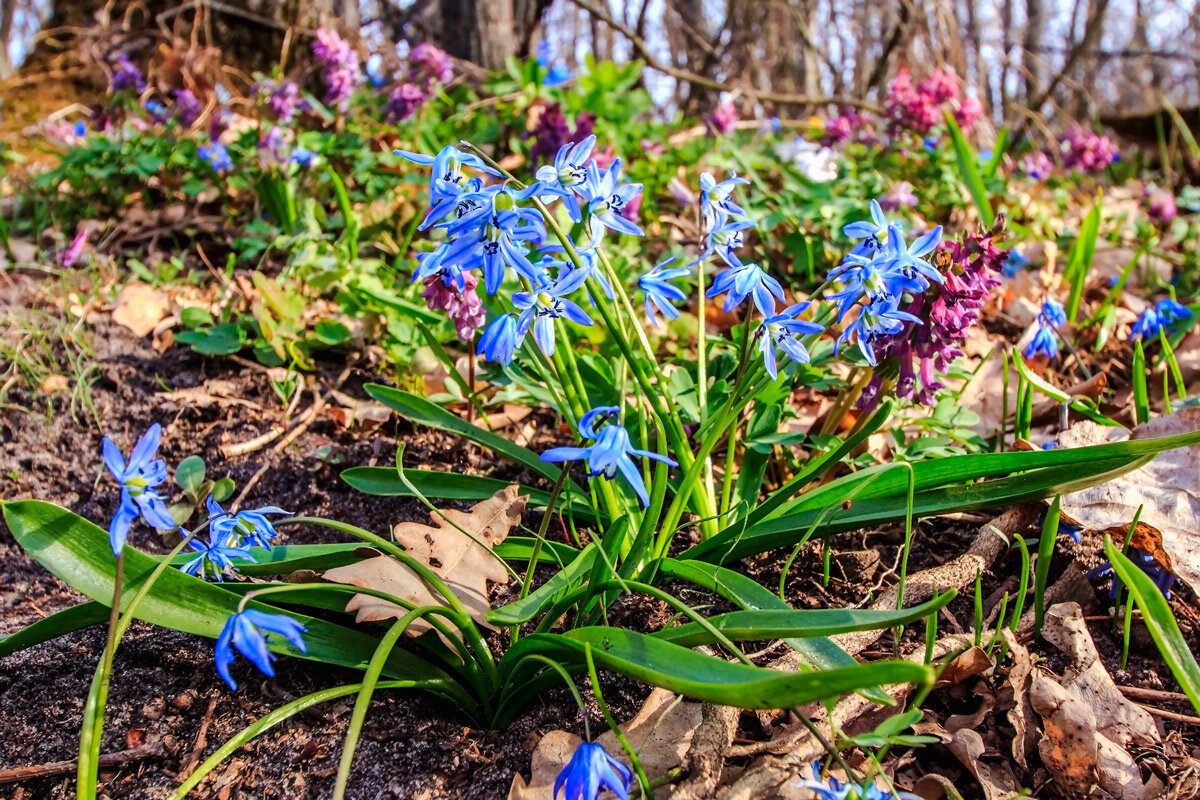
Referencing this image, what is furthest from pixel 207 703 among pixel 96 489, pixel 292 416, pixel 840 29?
pixel 840 29

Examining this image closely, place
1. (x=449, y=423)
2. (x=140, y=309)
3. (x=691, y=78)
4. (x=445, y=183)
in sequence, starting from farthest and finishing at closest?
(x=691, y=78)
(x=140, y=309)
(x=449, y=423)
(x=445, y=183)

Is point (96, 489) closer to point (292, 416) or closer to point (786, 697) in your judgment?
point (292, 416)

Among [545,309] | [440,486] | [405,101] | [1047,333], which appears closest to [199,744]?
[440,486]

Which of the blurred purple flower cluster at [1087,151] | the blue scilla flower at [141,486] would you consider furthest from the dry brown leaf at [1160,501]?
the blurred purple flower cluster at [1087,151]

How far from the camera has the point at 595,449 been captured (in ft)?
3.70

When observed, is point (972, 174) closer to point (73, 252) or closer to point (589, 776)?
point (589, 776)

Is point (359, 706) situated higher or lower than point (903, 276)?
lower

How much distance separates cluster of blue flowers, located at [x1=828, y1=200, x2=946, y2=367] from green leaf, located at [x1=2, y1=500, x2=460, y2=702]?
0.92 metres

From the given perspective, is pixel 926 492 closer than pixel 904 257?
No

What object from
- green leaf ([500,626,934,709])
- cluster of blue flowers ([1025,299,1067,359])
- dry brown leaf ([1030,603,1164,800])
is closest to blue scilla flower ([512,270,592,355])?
green leaf ([500,626,934,709])

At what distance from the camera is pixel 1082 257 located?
2.90m

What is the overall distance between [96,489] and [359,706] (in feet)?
4.63

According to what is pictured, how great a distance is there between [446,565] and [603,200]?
2.28 ft

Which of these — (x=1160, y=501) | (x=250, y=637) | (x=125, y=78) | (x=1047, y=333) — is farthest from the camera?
(x=125, y=78)
